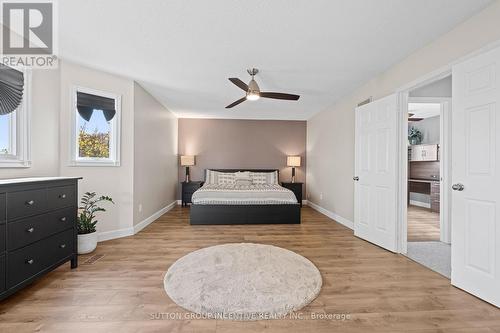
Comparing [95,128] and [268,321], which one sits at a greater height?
[95,128]

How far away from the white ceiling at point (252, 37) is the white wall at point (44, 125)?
41cm

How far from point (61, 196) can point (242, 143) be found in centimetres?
478

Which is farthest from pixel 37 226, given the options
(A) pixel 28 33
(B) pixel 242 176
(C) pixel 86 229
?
(B) pixel 242 176

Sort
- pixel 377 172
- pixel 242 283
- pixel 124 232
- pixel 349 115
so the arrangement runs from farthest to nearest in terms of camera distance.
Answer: pixel 349 115 → pixel 124 232 → pixel 377 172 → pixel 242 283

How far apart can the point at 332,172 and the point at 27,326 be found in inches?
192

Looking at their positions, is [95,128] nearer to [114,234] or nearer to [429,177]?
[114,234]

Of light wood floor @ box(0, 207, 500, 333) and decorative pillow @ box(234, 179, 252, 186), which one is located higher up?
decorative pillow @ box(234, 179, 252, 186)

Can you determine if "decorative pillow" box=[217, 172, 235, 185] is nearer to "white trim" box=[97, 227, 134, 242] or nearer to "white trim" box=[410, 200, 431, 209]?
"white trim" box=[97, 227, 134, 242]

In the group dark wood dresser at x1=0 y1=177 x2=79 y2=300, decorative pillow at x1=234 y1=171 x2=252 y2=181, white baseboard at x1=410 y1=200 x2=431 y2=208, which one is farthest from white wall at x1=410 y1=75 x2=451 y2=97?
dark wood dresser at x1=0 y1=177 x2=79 y2=300

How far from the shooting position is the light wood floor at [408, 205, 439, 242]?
12.0 ft

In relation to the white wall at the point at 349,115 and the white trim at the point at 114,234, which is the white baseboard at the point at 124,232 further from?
the white wall at the point at 349,115

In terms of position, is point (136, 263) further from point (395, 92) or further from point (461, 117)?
point (395, 92)

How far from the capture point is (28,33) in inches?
94.5

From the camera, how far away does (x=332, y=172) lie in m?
4.97
